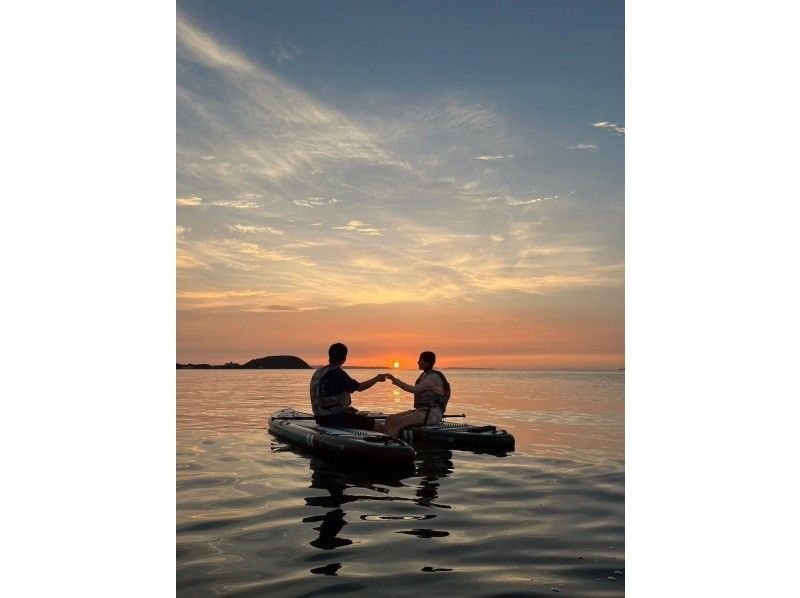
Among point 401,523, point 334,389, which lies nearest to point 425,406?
point 334,389

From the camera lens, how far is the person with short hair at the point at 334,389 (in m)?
13.6

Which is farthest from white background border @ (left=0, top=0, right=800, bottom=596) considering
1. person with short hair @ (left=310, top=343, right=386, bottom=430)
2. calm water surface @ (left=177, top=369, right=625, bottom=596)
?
person with short hair @ (left=310, top=343, right=386, bottom=430)

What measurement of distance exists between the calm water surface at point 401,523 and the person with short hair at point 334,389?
895 mm

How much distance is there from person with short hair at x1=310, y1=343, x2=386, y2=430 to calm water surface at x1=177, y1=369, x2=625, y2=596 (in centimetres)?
89

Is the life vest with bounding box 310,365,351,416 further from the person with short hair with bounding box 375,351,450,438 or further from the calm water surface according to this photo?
the person with short hair with bounding box 375,351,450,438

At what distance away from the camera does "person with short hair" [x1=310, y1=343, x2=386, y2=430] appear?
13617 millimetres

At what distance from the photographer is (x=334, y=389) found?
1433 cm
